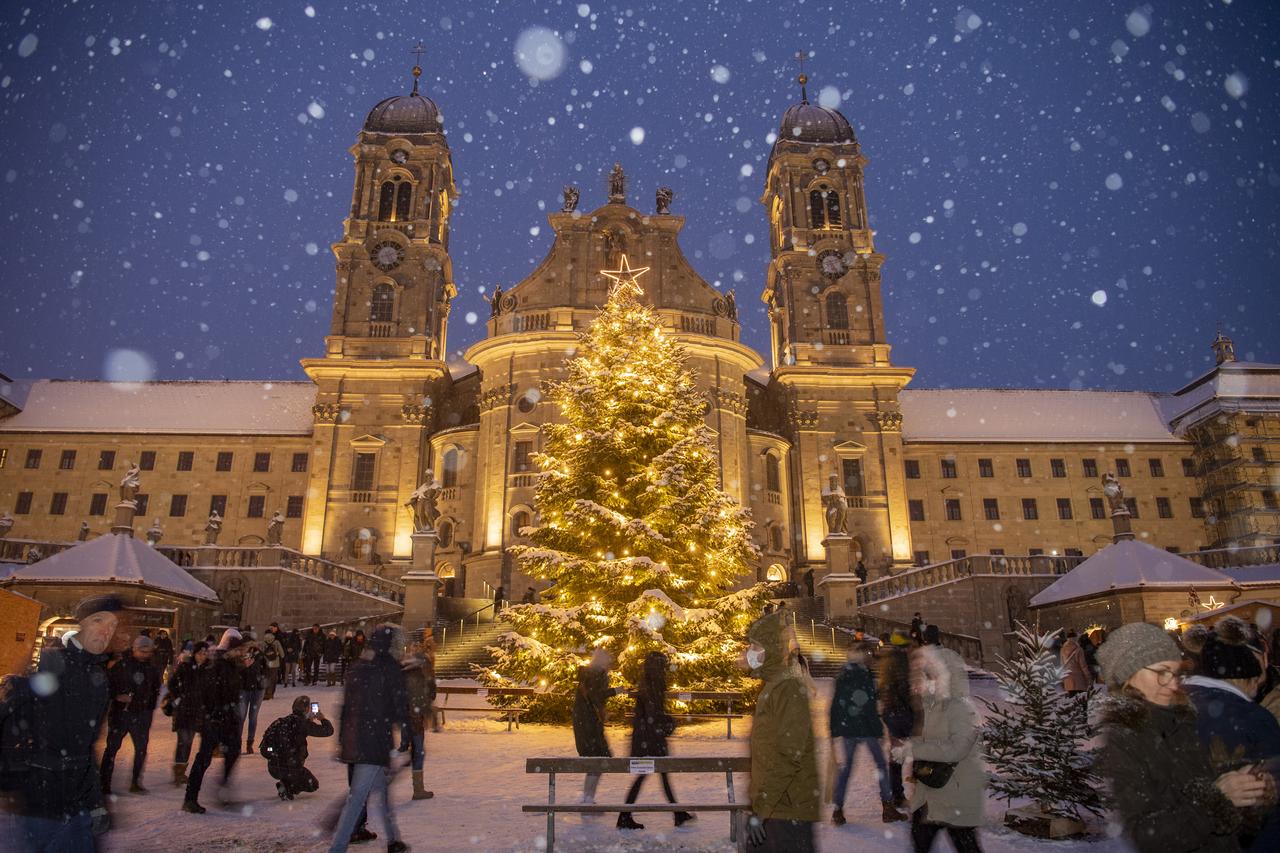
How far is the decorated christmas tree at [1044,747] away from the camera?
8023 millimetres

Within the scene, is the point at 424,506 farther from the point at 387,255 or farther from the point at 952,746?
the point at 952,746

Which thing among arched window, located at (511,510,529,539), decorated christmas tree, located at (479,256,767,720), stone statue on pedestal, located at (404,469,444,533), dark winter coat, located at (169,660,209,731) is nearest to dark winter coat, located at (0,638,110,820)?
dark winter coat, located at (169,660,209,731)

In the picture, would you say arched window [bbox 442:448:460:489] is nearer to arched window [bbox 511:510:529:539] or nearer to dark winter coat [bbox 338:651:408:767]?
arched window [bbox 511:510:529:539]

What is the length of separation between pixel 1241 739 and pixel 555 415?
1457 inches

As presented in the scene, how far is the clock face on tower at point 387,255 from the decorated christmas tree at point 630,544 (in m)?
32.1

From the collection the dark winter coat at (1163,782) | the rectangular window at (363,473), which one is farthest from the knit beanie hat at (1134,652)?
the rectangular window at (363,473)

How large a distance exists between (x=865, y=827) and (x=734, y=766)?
211cm

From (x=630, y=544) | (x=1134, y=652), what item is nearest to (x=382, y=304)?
(x=630, y=544)

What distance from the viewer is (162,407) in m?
52.6

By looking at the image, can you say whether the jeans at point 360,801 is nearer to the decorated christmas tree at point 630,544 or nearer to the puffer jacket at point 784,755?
the puffer jacket at point 784,755

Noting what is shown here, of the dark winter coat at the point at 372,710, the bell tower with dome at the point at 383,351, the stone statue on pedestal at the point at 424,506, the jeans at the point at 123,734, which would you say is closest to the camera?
the dark winter coat at the point at 372,710

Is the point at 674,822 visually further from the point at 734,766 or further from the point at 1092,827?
the point at 1092,827

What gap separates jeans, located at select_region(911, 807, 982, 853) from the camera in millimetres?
5242

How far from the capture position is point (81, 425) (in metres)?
50.2
